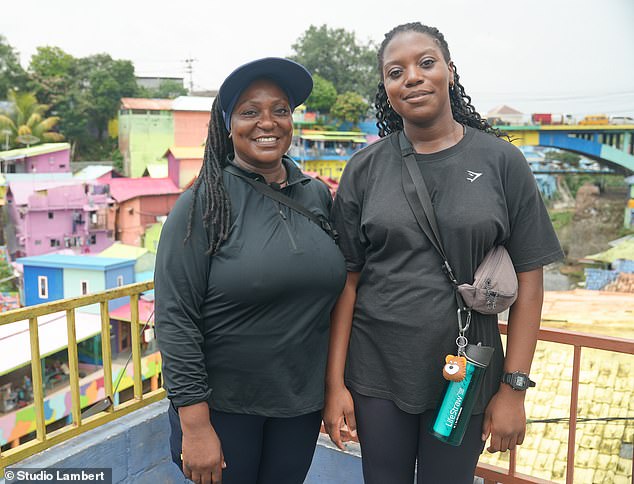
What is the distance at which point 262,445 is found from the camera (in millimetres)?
1679

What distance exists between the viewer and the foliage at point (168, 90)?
142ft

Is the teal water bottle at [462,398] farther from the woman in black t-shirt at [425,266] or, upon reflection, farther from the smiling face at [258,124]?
the smiling face at [258,124]

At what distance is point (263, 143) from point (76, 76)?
42338 mm

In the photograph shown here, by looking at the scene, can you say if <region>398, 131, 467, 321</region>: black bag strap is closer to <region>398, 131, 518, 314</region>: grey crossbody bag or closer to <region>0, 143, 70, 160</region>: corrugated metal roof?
<region>398, 131, 518, 314</region>: grey crossbody bag

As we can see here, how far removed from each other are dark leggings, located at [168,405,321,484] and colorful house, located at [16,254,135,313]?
17.4 metres

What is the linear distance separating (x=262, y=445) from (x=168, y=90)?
48311 millimetres

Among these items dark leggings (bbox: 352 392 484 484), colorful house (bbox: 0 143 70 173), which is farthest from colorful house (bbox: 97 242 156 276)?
dark leggings (bbox: 352 392 484 484)

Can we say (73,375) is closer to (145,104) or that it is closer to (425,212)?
(425,212)

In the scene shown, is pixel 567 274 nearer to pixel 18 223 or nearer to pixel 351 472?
pixel 18 223

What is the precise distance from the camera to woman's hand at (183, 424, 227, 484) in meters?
1.50

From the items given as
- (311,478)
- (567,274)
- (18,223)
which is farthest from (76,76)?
(311,478)

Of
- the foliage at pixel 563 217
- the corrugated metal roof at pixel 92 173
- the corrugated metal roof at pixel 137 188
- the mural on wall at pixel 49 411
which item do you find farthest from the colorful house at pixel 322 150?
the mural on wall at pixel 49 411

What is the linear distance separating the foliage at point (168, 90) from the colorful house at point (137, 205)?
15.0 metres

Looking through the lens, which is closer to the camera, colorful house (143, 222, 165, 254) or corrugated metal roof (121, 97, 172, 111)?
colorful house (143, 222, 165, 254)
